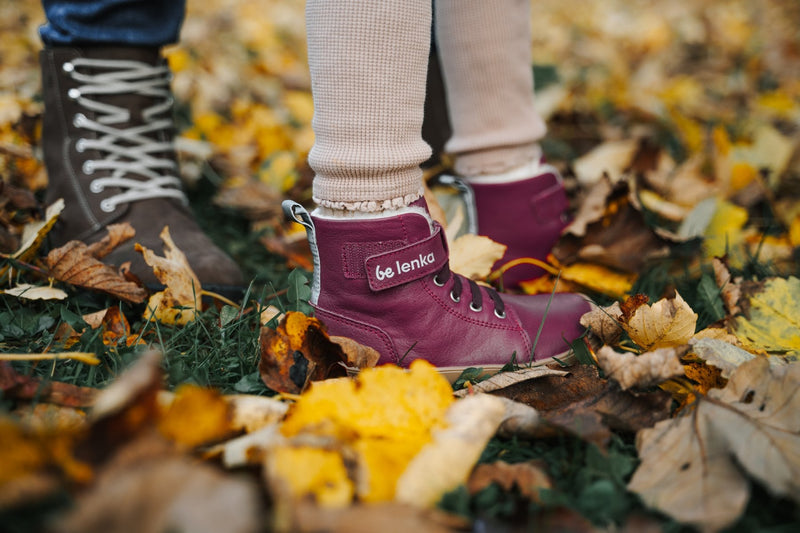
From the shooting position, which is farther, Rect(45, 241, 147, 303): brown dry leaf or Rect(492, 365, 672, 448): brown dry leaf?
Rect(45, 241, 147, 303): brown dry leaf

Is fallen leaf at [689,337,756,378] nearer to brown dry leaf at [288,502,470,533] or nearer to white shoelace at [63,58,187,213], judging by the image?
brown dry leaf at [288,502,470,533]

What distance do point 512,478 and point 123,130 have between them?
1.26 meters

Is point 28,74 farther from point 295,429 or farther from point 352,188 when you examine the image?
point 295,429

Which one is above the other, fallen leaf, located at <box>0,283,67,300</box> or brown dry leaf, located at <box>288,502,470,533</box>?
brown dry leaf, located at <box>288,502,470,533</box>

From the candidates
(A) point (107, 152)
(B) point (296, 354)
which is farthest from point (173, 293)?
→ (A) point (107, 152)

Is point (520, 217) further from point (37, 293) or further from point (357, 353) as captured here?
point (37, 293)

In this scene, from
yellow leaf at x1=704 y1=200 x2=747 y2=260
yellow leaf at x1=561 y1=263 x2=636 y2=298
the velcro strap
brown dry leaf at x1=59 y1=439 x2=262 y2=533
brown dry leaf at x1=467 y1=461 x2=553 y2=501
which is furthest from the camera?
yellow leaf at x1=704 y1=200 x2=747 y2=260

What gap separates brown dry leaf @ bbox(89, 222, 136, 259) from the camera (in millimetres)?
1316

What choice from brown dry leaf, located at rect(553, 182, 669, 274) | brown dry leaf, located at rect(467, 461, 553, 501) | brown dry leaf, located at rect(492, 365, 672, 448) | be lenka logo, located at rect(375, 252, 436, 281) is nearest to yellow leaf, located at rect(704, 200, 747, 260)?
brown dry leaf, located at rect(553, 182, 669, 274)

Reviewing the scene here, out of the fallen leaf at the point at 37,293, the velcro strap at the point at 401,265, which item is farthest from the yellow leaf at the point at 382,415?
the fallen leaf at the point at 37,293

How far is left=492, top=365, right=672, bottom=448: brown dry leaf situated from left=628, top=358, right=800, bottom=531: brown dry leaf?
0.16ft

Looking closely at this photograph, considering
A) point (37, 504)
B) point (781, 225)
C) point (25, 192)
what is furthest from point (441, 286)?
point (781, 225)

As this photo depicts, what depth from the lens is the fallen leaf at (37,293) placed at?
1145mm

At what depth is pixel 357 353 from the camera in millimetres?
1021
